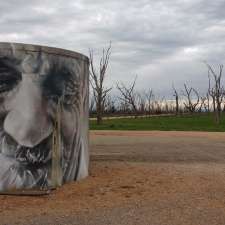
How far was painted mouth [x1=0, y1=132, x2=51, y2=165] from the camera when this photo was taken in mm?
8680

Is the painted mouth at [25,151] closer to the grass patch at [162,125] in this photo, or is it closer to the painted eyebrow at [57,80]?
the painted eyebrow at [57,80]

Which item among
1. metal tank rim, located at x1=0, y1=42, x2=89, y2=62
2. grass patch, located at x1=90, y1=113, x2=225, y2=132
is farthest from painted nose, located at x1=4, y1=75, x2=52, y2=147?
grass patch, located at x1=90, y1=113, x2=225, y2=132

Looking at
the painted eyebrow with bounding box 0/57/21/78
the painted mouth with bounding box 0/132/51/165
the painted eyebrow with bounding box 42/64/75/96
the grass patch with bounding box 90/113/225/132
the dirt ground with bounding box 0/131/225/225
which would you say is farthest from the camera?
the grass patch with bounding box 90/113/225/132

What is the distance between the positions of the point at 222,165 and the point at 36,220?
6.73 m

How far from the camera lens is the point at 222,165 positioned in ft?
41.4

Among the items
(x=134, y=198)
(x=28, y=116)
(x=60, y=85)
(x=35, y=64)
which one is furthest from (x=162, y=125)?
(x=134, y=198)

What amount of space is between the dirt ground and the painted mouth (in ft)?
2.00

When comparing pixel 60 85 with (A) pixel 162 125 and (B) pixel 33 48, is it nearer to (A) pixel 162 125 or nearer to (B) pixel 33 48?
(B) pixel 33 48

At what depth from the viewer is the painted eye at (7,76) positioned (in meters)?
8.74

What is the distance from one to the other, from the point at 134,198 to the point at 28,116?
213cm

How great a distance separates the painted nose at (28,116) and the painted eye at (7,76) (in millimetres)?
129

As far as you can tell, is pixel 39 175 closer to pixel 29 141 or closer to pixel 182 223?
pixel 29 141

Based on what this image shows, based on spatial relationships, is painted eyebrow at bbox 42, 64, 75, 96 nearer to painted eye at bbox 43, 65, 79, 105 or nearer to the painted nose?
painted eye at bbox 43, 65, 79, 105

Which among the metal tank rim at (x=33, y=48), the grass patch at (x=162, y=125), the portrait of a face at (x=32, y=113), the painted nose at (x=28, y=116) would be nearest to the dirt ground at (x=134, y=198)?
the portrait of a face at (x=32, y=113)
